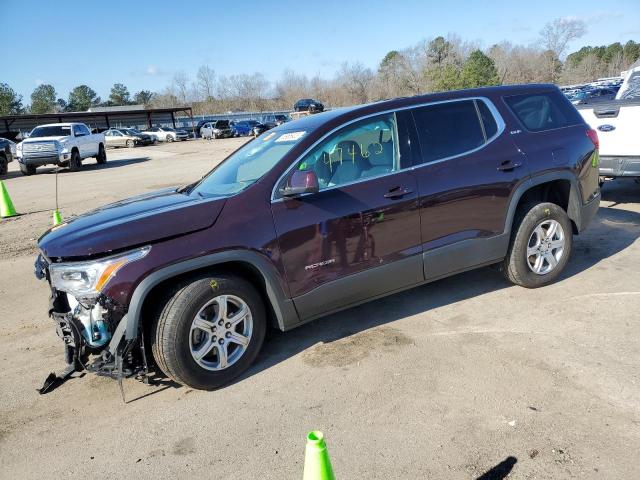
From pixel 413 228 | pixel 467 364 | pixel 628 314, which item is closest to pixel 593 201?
pixel 628 314

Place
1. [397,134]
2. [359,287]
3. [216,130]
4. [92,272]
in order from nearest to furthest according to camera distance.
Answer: [92,272]
[359,287]
[397,134]
[216,130]

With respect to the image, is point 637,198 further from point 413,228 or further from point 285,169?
point 285,169

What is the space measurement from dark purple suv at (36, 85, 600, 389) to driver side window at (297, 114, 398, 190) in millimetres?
11

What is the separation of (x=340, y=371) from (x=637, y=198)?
7.18 metres

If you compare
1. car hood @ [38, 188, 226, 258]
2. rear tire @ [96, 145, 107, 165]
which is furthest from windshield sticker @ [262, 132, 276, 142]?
rear tire @ [96, 145, 107, 165]

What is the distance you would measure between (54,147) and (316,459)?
20.9m

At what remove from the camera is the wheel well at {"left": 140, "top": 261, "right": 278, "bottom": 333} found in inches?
134

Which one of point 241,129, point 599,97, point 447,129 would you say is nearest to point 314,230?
point 447,129

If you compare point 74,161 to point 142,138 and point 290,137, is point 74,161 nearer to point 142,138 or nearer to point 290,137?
point 290,137

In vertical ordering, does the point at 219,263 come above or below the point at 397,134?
below

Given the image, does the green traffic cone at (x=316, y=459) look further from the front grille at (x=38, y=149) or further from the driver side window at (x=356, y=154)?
the front grille at (x=38, y=149)

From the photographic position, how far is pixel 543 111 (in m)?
4.96

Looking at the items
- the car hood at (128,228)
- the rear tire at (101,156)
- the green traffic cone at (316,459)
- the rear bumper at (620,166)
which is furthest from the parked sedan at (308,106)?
the rear tire at (101,156)

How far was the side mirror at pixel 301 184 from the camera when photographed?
3.52 meters
